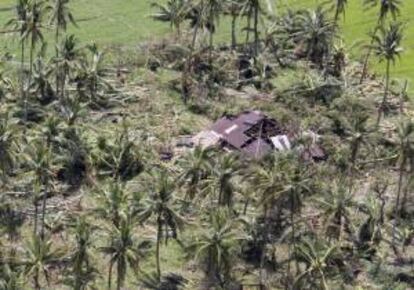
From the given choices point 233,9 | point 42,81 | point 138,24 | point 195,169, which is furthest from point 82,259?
point 138,24

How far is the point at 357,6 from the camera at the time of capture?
12662 cm

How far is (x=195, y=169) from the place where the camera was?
76.4 meters

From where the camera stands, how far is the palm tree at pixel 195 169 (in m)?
76.1

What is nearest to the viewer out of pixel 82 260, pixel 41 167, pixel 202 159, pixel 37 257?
pixel 82 260

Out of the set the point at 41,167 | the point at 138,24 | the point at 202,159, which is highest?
the point at 138,24

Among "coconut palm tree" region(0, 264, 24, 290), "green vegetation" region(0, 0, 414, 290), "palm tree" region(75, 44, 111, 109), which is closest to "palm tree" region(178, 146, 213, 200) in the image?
"green vegetation" region(0, 0, 414, 290)

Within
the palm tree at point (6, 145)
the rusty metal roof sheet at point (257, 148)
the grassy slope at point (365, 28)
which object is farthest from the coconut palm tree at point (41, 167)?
the grassy slope at point (365, 28)

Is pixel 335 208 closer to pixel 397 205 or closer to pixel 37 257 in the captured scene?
pixel 397 205

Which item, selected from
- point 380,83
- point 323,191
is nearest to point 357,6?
point 380,83

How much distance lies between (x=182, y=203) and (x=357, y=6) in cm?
5916

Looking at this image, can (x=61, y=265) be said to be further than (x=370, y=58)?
No

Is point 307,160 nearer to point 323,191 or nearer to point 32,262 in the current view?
point 323,191

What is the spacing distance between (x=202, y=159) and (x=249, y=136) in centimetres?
1347

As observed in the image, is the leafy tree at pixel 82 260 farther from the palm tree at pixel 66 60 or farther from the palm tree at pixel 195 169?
the palm tree at pixel 66 60
